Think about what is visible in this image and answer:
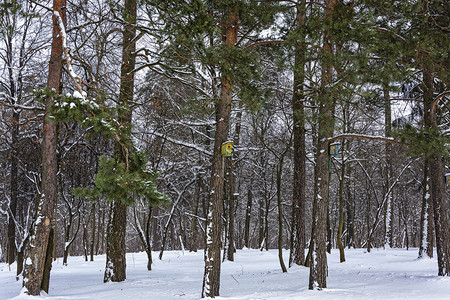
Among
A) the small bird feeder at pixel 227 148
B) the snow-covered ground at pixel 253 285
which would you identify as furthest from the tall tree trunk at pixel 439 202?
the small bird feeder at pixel 227 148

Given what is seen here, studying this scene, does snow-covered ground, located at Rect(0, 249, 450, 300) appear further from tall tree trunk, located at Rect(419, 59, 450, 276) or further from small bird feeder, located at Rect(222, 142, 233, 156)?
small bird feeder, located at Rect(222, 142, 233, 156)

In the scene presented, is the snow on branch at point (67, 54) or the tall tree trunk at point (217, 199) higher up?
the snow on branch at point (67, 54)

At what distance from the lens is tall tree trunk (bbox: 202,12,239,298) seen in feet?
23.7

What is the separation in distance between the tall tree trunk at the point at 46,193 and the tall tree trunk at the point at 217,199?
10.7 ft

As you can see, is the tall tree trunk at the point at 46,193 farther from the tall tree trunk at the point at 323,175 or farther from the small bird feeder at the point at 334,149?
the small bird feeder at the point at 334,149

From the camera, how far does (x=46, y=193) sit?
773 cm

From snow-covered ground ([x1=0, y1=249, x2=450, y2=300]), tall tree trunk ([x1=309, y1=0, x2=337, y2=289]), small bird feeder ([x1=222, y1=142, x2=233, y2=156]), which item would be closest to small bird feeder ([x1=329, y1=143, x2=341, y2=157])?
tall tree trunk ([x1=309, y1=0, x2=337, y2=289])

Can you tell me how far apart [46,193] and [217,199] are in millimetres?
3484

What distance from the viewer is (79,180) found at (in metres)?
16.1

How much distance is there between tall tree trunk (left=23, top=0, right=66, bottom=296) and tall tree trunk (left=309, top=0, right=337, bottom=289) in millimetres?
5272

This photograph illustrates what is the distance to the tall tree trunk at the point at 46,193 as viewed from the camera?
24.3ft

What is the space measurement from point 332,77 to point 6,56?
10573 millimetres

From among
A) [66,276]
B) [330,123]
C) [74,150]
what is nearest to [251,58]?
[330,123]

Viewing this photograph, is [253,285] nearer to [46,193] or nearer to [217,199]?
[217,199]
